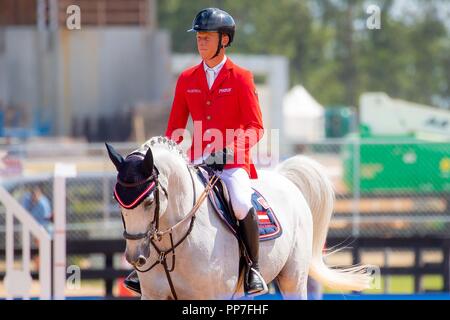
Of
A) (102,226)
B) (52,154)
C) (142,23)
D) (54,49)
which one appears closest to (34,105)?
(54,49)

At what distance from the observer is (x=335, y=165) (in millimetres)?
20750

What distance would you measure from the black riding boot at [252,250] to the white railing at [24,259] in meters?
2.17

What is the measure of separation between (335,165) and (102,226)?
653 centimetres

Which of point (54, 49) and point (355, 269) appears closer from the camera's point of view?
point (355, 269)

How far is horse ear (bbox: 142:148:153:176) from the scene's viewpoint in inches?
218

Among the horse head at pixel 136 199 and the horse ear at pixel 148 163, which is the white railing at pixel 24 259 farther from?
the horse ear at pixel 148 163

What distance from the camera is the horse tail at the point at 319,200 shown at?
24.3 feet

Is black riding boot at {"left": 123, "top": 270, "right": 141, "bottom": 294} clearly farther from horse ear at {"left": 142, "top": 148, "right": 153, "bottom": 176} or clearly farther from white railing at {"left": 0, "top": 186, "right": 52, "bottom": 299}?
white railing at {"left": 0, "top": 186, "right": 52, "bottom": 299}

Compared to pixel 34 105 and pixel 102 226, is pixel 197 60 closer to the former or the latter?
pixel 34 105

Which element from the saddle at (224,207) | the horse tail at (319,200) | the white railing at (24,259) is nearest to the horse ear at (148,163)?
the saddle at (224,207)

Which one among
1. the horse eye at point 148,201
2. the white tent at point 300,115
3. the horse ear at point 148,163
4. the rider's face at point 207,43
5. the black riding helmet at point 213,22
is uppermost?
the black riding helmet at point 213,22

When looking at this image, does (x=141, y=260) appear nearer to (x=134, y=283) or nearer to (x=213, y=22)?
(x=134, y=283)

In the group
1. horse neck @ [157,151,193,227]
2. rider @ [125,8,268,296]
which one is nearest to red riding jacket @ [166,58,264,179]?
rider @ [125,8,268,296]

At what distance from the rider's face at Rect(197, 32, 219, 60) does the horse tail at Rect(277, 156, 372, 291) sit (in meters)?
1.48
